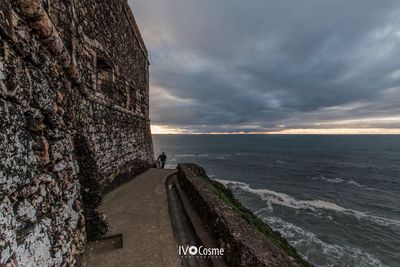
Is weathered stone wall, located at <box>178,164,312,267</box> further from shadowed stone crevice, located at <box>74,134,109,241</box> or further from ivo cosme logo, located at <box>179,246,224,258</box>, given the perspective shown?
shadowed stone crevice, located at <box>74,134,109,241</box>

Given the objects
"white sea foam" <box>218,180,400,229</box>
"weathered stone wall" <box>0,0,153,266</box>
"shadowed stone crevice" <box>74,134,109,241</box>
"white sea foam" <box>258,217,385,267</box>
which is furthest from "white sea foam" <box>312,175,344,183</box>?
"weathered stone wall" <box>0,0,153,266</box>

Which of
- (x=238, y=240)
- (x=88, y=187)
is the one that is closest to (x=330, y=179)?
(x=238, y=240)

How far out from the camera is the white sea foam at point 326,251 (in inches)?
548

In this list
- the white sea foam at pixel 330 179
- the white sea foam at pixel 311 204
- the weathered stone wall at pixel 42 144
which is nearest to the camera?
the weathered stone wall at pixel 42 144

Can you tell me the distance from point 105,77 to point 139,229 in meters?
6.43

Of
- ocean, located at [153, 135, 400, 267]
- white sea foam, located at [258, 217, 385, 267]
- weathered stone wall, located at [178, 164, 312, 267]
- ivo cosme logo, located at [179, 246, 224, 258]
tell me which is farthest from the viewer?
ocean, located at [153, 135, 400, 267]

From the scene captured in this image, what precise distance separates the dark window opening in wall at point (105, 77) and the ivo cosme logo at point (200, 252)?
6566mm

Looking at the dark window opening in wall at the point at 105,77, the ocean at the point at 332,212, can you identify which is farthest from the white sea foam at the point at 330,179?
the dark window opening in wall at the point at 105,77

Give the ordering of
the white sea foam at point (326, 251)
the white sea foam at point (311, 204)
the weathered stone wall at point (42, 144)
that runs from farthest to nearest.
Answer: the white sea foam at point (311, 204) → the white sea foam at point (326, 251) → the weathered stone wall at point (42, 144)

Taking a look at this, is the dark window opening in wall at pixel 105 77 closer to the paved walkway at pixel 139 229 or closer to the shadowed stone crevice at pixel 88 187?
the paved walkway at pixel 139 229

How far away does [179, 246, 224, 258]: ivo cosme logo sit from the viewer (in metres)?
3.84

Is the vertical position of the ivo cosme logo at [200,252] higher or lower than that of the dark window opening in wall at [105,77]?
lower

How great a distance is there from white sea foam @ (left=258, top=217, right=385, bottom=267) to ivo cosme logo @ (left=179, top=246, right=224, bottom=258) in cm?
1414

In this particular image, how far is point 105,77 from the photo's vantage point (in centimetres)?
822
